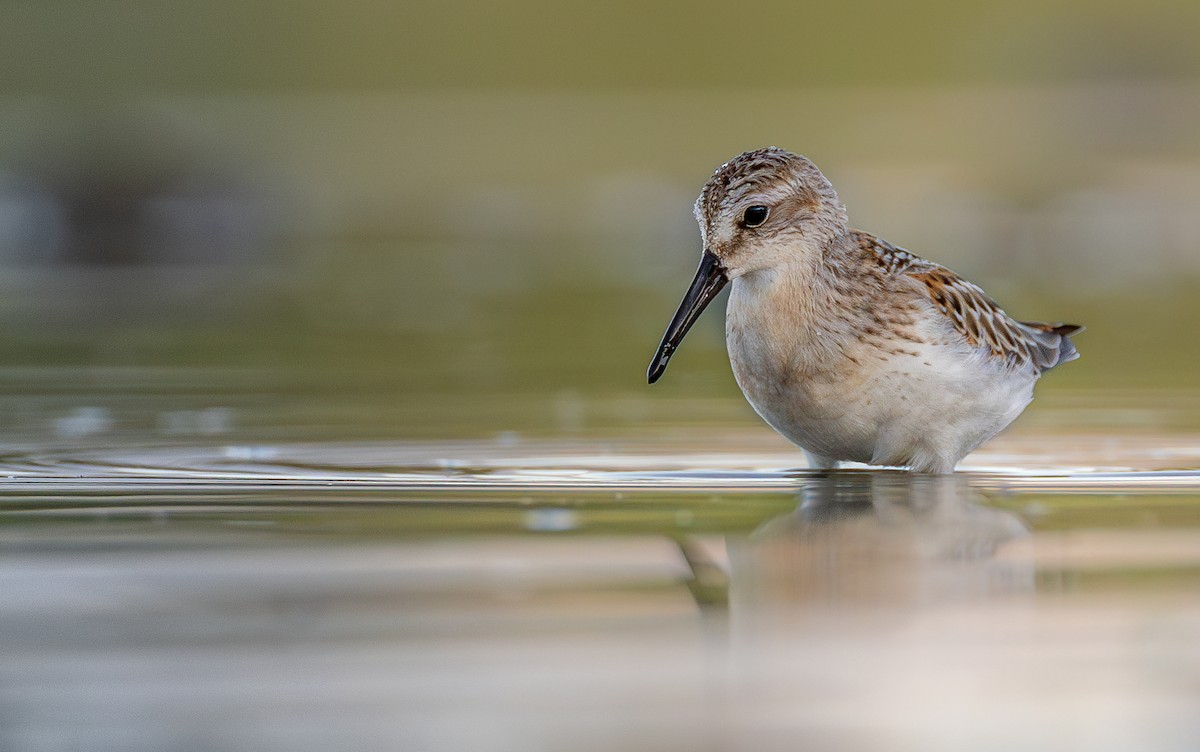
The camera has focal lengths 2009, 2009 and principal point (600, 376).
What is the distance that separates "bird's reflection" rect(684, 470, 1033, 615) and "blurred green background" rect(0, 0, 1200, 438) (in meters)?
2.32

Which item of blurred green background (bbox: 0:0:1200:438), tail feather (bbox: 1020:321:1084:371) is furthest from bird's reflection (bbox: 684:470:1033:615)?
blurred green background (bbox: 0:0:1200:438)

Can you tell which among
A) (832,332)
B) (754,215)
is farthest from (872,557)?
(754,215)

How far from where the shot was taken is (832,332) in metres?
5.49

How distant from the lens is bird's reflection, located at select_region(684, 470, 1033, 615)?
11.5ft

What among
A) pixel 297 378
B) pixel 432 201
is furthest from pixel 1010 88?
pixel 297 378

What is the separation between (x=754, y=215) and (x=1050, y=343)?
1470mm

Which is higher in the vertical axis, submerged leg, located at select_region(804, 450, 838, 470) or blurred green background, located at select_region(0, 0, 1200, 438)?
blurred green background, located at select_region(0, 0, 1200, 438)

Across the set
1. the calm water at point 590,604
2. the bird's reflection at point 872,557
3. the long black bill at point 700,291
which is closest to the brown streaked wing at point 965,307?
the calm water at point 590,604

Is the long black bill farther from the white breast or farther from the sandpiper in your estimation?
the white breast

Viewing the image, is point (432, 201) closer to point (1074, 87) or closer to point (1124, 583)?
point (1074, 87)

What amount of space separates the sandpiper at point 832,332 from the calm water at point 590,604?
14cm

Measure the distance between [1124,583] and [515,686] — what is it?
4.44 feet

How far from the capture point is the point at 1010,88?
40.3 m

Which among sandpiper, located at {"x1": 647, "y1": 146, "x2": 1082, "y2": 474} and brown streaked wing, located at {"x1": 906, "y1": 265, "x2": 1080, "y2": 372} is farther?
brown streaked wing, located at {"x1": 906, "y1": 265, "x2": 1080, "y2": 372}
